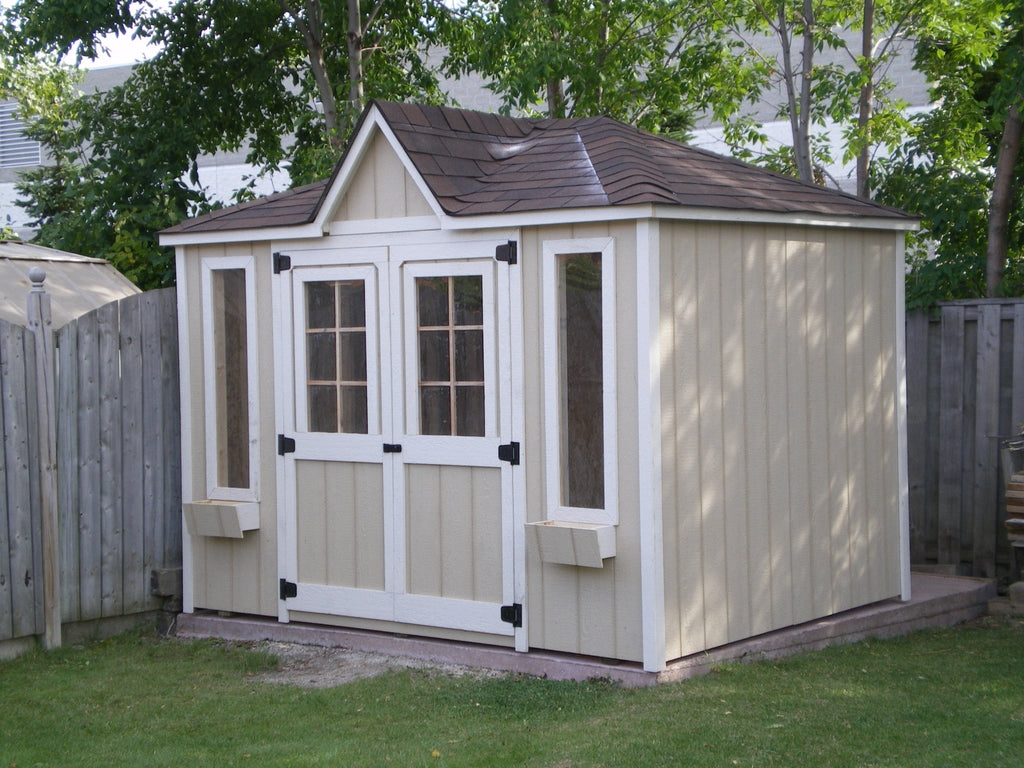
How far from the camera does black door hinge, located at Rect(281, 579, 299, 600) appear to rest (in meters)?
7.08

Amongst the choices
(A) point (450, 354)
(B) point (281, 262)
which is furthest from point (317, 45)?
(A) point (450, 354)

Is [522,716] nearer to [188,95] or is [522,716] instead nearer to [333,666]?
[333,666]

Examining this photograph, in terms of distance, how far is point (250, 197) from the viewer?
1277 cm

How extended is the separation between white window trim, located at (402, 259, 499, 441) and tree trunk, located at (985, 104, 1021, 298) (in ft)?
13.8

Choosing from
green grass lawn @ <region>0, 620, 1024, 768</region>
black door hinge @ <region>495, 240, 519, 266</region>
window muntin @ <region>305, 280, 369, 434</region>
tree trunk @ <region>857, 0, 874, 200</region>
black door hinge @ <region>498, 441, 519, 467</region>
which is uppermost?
tree trunk @ <region>857, 0, 874, 200</region>

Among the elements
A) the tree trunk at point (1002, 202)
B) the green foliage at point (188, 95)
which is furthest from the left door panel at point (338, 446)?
the tree trunk at point (1002, 202)

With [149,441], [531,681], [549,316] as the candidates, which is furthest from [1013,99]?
[149,441]

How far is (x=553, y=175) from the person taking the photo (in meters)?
6.39

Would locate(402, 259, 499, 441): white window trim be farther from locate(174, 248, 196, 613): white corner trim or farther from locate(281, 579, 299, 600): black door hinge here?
locate(174, 248, 196, 613): white corner trim

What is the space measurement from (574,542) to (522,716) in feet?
2.84

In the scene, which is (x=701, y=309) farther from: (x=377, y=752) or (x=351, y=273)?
(x=377, y=752)

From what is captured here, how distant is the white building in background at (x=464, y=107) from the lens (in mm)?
16031

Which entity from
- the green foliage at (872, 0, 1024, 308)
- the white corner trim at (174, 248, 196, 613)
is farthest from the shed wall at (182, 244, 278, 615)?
the green foliage at (872, 0, 1024, 308)

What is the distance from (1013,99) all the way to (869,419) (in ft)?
8.32
